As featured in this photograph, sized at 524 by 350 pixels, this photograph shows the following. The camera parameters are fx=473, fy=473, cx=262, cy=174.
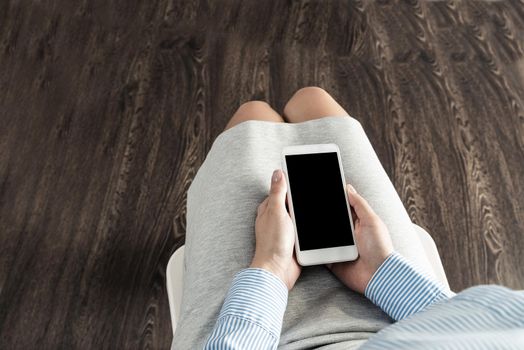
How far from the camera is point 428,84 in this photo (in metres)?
1.45

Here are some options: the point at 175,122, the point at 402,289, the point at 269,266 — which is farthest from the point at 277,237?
the point at 175,122

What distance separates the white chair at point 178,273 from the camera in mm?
758

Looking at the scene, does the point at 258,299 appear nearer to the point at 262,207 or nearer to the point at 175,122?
the point at 262,207

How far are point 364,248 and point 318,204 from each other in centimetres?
10

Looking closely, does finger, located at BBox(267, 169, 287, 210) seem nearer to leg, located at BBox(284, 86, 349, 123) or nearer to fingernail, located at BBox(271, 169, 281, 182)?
fingernail, located at BBox(271, 169, 281, 182)

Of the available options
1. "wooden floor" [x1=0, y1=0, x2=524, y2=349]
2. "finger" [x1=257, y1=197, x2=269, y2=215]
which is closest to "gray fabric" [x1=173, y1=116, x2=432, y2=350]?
"finger" [x1=257, y1=197, x2=269, y2=215]

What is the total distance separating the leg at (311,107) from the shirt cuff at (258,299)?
14.0 inches

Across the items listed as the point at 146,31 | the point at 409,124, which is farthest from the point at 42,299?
the point at 409,124

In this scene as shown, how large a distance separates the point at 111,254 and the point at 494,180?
1.04m

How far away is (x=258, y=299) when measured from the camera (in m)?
0.61

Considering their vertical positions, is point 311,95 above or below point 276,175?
above

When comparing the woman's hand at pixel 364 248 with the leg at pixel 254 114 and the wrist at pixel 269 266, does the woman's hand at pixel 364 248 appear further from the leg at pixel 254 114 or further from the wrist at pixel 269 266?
the leg at pixel 254 114

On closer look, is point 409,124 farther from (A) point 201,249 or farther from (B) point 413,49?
(A) point 201,249

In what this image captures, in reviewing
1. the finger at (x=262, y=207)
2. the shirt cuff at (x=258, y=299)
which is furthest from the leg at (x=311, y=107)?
Result: the shirt cuff at (x=258, y=299)
